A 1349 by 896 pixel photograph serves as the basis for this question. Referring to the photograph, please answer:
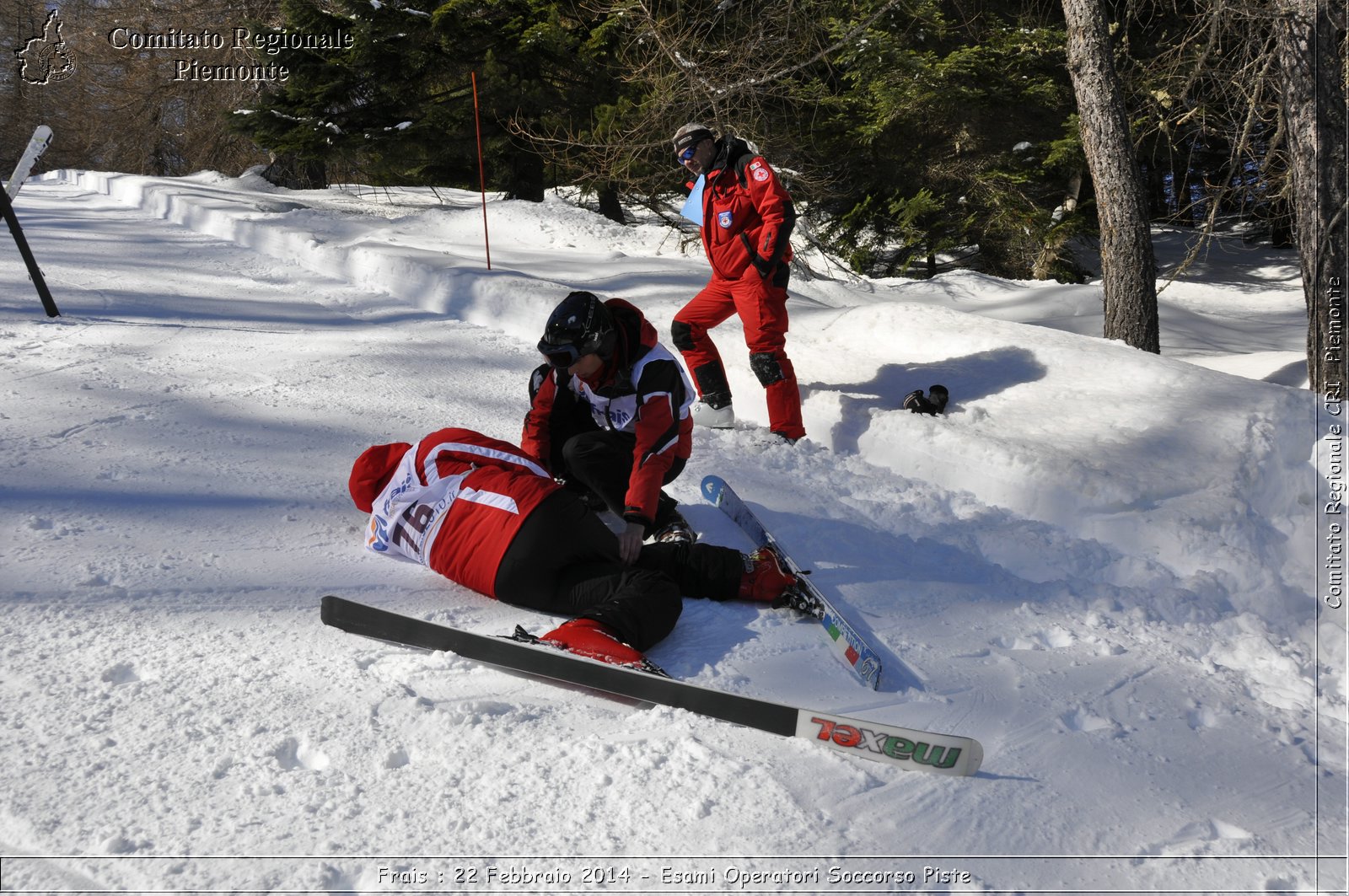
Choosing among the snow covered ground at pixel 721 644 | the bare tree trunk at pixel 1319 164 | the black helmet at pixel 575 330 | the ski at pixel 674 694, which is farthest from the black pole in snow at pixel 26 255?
the bare tree trunk at pixel 1319 164

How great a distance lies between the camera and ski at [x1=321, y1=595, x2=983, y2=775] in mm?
2553

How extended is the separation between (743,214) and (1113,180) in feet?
11.3

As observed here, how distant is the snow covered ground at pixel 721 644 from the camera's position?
2.19m

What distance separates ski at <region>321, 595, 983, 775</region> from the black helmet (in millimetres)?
1152

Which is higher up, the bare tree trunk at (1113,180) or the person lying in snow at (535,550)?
the bare tree trunk at (1113,180)

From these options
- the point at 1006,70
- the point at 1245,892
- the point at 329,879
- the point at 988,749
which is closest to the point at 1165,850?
the point at 1245,892

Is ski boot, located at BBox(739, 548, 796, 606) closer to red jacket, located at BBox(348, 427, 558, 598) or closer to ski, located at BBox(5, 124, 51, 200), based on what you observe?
red jacket, located at BBox(348, 427, 558, 598)

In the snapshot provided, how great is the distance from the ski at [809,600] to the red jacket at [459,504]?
3.21 ft

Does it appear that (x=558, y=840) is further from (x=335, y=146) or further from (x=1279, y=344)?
(x=335, y=146)

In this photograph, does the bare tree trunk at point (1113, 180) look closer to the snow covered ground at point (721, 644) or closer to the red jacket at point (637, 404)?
the snow covered ground at point (721, 644)

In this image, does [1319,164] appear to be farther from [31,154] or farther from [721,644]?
[31,154]

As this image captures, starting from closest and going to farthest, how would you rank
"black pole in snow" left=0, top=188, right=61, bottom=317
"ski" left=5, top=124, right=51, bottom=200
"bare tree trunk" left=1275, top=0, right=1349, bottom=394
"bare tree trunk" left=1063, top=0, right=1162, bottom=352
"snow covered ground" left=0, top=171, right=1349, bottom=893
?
"snow covered ground" left=0, top=171, right=1349, bottom=893
"bare tree trunk" left=1275, top=0, right=1349, bottom=394
"black pole in snow" left=0, top=188, right=61, bottom=317
"ski" left=5, top=124, right=51, bottom=200
"bare tree trunk" left=1063, top=0, right=1162, bottom=352

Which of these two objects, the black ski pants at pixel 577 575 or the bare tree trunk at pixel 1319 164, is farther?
the bare tree trunk at pixel 1319 164

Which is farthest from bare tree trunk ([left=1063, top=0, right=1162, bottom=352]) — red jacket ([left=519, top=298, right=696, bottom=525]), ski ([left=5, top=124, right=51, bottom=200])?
ski ([left=5, top=124, right=51, bottom=200])
